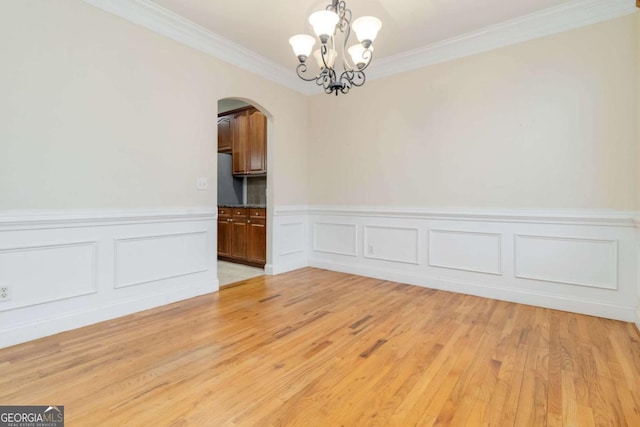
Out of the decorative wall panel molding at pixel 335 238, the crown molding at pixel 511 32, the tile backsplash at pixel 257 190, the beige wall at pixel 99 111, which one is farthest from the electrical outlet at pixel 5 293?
the crown molding at pixel 511 32

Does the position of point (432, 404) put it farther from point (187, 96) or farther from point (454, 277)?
point (187, 96)

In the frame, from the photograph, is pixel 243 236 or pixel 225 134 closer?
pixel 243 236

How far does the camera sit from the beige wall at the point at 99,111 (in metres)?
2.19

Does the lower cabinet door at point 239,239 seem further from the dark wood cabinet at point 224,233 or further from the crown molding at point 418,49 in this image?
the crown molding at point 418,49

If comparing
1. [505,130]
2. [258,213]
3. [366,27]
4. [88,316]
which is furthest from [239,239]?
[505,130]

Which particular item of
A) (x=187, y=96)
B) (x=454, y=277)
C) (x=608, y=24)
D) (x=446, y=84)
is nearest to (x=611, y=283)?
(x=454, y=277)

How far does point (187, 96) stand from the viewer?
3150 millimetres

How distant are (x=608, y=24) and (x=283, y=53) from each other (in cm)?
309

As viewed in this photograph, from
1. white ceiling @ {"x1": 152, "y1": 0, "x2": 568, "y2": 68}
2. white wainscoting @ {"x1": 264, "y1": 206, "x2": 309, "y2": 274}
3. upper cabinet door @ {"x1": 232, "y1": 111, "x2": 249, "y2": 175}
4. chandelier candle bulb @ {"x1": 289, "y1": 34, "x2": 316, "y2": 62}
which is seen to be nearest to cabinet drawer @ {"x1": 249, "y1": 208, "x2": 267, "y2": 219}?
white wainscoting @ {"x1": 264, "y1": 206, "x2": 309, "y2": 274}

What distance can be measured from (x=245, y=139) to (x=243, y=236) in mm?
1639

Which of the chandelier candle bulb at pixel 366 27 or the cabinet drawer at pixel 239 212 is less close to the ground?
the chandelier candle bulb at pixel 366 27

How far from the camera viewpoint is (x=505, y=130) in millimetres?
3174

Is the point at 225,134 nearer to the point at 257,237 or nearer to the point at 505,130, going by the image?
the point at 257,237

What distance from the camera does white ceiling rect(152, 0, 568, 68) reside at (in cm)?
273
